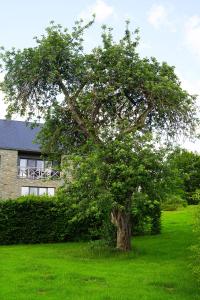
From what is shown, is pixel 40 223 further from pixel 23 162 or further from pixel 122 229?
pixel 23 162

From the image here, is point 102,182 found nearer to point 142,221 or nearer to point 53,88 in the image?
point 53,88

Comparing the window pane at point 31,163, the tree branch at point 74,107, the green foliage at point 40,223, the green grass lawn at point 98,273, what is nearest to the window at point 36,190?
the window pane at point 31,163

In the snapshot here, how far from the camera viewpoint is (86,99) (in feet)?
79.3

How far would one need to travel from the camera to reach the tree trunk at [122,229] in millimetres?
22500

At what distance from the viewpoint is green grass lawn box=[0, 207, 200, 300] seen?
13656 millimetres

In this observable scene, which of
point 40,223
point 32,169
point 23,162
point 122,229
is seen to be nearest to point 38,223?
point 40,223

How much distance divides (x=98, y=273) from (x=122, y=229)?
6079mm

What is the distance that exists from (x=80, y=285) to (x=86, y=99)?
1157 centimetres

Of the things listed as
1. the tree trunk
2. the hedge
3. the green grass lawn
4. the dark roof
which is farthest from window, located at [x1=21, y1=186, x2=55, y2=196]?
the tree trunk

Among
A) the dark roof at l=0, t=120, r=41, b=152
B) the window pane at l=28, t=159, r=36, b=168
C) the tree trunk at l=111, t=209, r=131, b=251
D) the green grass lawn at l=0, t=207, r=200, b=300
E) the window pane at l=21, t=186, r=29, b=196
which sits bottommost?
the green grass lawn at l=0, t=207, r=200, b=300

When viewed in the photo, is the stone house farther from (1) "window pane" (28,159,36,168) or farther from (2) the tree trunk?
(2) the tree trunk

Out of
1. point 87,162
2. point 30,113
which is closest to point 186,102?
point 87,162

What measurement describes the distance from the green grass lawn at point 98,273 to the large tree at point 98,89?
214 centimetres

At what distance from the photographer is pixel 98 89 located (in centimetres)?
2417
